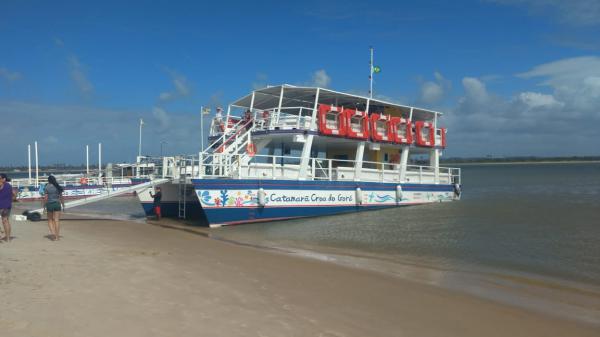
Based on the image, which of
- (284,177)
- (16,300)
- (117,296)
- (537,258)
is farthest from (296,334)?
(284,177)

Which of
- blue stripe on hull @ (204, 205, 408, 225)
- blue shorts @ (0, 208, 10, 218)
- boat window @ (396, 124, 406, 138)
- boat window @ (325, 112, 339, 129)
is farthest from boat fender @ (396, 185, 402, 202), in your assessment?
blue shorts @ (0, 208, 10, 218)

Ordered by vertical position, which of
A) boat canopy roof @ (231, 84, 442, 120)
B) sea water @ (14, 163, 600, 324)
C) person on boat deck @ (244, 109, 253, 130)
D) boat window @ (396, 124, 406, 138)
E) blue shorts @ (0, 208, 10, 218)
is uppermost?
boat canopy roof @ (231, 84, 442, 120)

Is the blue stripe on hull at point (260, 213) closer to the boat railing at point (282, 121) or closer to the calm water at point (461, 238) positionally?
the calm water at point (461, 238)

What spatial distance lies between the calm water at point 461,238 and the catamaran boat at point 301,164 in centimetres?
87

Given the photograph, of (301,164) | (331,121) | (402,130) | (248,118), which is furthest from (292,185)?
(402,130)

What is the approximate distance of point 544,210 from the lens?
814 inches

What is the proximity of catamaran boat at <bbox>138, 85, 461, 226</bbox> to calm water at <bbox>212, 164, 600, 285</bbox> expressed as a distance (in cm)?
87

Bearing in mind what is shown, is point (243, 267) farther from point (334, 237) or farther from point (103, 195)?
point (103, 195)

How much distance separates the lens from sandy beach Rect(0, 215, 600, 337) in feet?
16.4

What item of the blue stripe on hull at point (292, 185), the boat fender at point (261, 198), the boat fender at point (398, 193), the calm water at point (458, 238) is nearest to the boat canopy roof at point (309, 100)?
the blue stripe on hull at point (292, 185)

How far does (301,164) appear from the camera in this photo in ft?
59.6

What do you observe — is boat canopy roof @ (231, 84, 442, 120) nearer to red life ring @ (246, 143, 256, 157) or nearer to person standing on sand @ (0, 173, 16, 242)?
red life ring @ (246, 143, 256, 157)

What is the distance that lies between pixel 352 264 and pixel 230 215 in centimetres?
692

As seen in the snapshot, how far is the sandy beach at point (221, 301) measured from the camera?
5004mm
